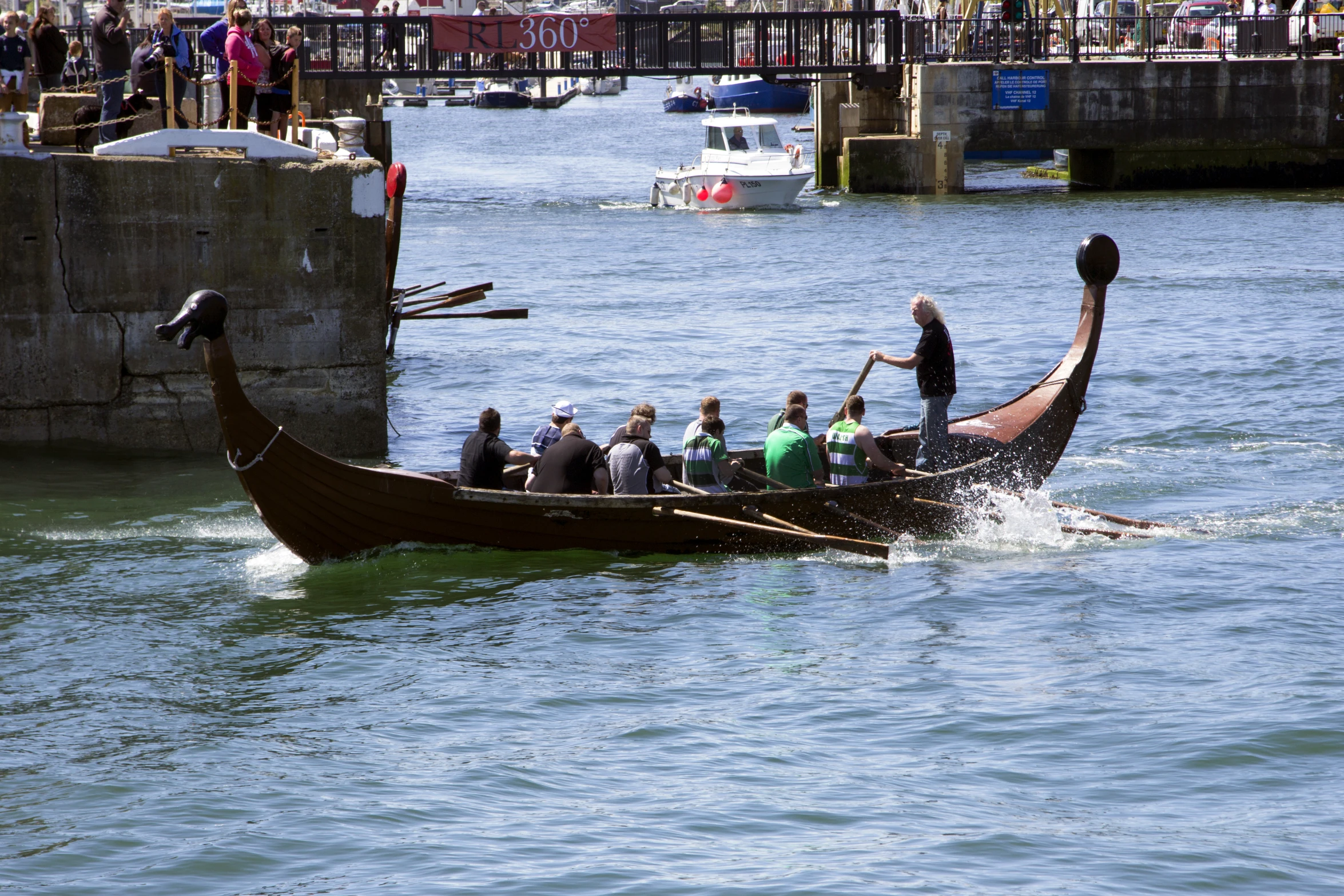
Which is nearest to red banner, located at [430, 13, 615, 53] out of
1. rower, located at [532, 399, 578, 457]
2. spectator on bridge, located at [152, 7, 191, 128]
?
spectator on bridge, located at [152, 7, 191, 128]

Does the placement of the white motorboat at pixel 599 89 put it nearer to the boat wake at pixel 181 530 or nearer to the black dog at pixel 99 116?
the black dog at pixel 99 116

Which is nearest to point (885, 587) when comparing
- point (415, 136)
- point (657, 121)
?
point (415, 136)

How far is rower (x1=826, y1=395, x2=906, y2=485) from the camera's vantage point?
1200 cm

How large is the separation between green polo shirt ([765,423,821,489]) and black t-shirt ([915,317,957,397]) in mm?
1068

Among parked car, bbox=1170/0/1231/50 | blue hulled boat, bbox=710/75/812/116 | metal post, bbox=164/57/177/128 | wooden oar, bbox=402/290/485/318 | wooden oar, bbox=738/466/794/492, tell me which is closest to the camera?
wooden oar, bbox=738/466/794/492

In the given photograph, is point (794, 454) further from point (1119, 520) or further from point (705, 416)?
point (1119, 520)

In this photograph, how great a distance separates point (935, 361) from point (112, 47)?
33.7 ft

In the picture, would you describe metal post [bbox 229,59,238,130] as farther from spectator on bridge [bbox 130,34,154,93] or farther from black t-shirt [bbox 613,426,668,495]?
black t-shirt [bbox 613,426,668,495]

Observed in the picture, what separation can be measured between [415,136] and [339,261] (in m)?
67.2

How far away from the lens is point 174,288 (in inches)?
551

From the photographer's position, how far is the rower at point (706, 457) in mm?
11852

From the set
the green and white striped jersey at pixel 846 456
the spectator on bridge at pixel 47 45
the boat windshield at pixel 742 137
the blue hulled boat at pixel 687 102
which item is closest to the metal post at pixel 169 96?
the spectator on bridge at pixel 47 45

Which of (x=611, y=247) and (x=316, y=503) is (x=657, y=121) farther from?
(x=316, y=503)

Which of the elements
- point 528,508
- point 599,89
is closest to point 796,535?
point 528,508
